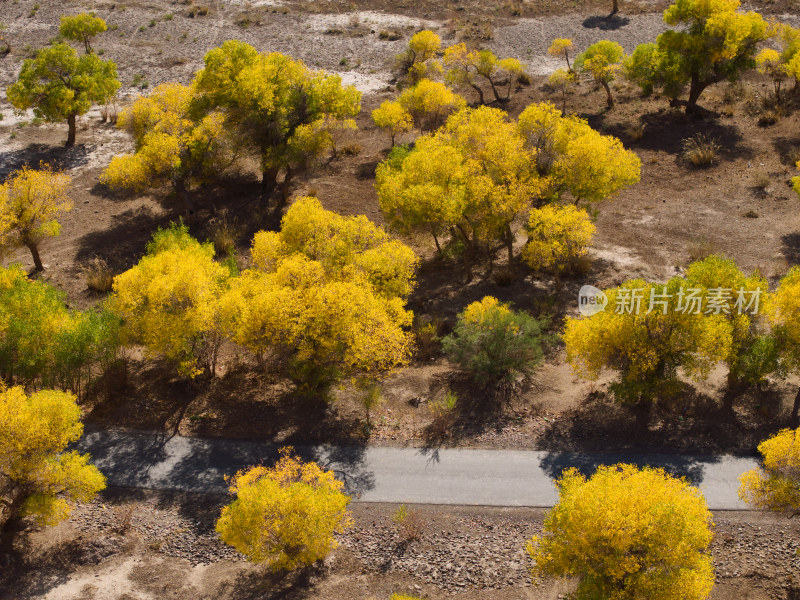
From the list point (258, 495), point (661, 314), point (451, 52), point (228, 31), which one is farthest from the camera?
point (228, 31)

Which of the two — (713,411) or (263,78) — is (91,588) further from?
(263,78)

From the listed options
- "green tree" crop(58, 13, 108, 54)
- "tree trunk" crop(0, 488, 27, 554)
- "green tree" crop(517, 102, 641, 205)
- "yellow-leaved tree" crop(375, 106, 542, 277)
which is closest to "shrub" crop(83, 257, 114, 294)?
"tree trunk" crop(0, 488, 27, 554)

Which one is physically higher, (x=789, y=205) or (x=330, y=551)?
(x=789, y=205)

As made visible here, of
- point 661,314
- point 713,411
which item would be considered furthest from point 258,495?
point 713,411

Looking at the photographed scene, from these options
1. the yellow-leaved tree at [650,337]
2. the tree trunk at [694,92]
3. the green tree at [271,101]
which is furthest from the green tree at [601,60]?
the yellow-leaved tree at [650,337]

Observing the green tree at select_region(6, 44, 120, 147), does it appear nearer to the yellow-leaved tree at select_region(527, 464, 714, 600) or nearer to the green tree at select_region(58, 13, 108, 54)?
the green tree at select_region(58, 13, 108, 54)

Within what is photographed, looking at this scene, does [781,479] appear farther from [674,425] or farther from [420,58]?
[420,58]
